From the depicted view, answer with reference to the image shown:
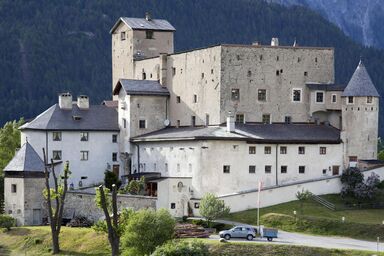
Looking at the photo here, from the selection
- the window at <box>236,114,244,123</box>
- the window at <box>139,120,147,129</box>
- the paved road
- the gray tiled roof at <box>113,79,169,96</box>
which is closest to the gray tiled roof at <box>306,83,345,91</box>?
the window at <box>236,114,244,123</box>

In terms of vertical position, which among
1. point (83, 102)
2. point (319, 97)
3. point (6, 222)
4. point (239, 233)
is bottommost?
point (6, 222)

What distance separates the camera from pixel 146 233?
85.2 m

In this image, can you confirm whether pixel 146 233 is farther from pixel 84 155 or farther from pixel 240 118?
pixel 84 155

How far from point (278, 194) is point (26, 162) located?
2371 cm

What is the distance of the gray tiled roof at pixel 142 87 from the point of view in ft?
374

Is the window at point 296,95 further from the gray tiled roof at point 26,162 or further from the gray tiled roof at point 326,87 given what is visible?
the gray tiled roof at point 26,162

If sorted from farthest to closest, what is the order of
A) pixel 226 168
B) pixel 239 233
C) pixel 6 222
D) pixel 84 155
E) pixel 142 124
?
pixel 84 155 → pixel 142 124 → pixel 6 222 → pixel 226 168 → pixel 239 233

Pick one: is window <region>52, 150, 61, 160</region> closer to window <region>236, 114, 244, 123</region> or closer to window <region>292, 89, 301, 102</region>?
window <region>236, 114, 244, 123</region>

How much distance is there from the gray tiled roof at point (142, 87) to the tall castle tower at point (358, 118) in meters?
19.6

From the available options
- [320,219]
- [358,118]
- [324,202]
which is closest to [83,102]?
[358,118]

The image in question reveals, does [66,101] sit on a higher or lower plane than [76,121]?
higher

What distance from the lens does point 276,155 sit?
104 meters

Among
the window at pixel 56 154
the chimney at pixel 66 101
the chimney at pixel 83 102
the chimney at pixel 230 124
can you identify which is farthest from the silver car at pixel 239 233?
the chimney at pixel 66 101

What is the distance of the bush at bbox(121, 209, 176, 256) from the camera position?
8506cm
